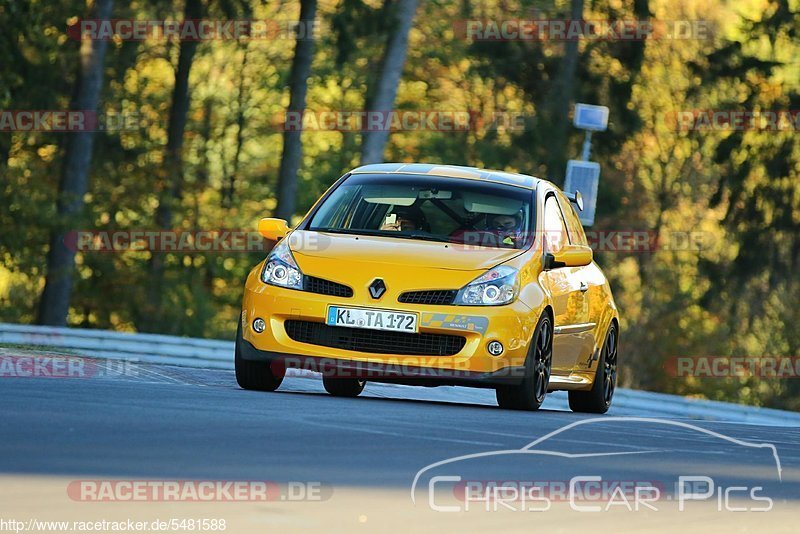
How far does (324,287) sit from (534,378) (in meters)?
1.65

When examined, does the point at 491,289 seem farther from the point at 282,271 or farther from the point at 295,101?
the point at 295,101

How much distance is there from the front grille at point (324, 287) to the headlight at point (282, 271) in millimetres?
49

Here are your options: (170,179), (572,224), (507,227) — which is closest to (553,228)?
(507,227)

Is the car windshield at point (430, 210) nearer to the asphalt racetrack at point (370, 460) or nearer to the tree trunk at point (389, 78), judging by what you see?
the asphalt racetrack at point (370, 460)

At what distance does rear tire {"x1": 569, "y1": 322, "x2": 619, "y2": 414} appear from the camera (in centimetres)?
1464

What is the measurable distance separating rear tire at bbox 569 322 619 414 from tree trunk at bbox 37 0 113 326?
20.6 m

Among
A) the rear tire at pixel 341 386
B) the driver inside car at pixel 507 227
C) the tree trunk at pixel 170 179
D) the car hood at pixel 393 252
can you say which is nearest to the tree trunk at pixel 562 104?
the tree trunk at pixel 170 179

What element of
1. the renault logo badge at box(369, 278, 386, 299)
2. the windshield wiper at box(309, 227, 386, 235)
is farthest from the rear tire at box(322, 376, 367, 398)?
the renault logo badge at box(369, 278, 386, 299)

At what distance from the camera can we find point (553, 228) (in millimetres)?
13711

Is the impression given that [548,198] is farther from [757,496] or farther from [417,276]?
[757,496]

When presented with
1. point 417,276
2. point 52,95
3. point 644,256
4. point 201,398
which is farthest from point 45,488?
point 644,256

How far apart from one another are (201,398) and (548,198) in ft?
12.6

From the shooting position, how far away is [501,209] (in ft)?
43.9

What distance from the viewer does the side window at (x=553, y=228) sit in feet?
43.9
